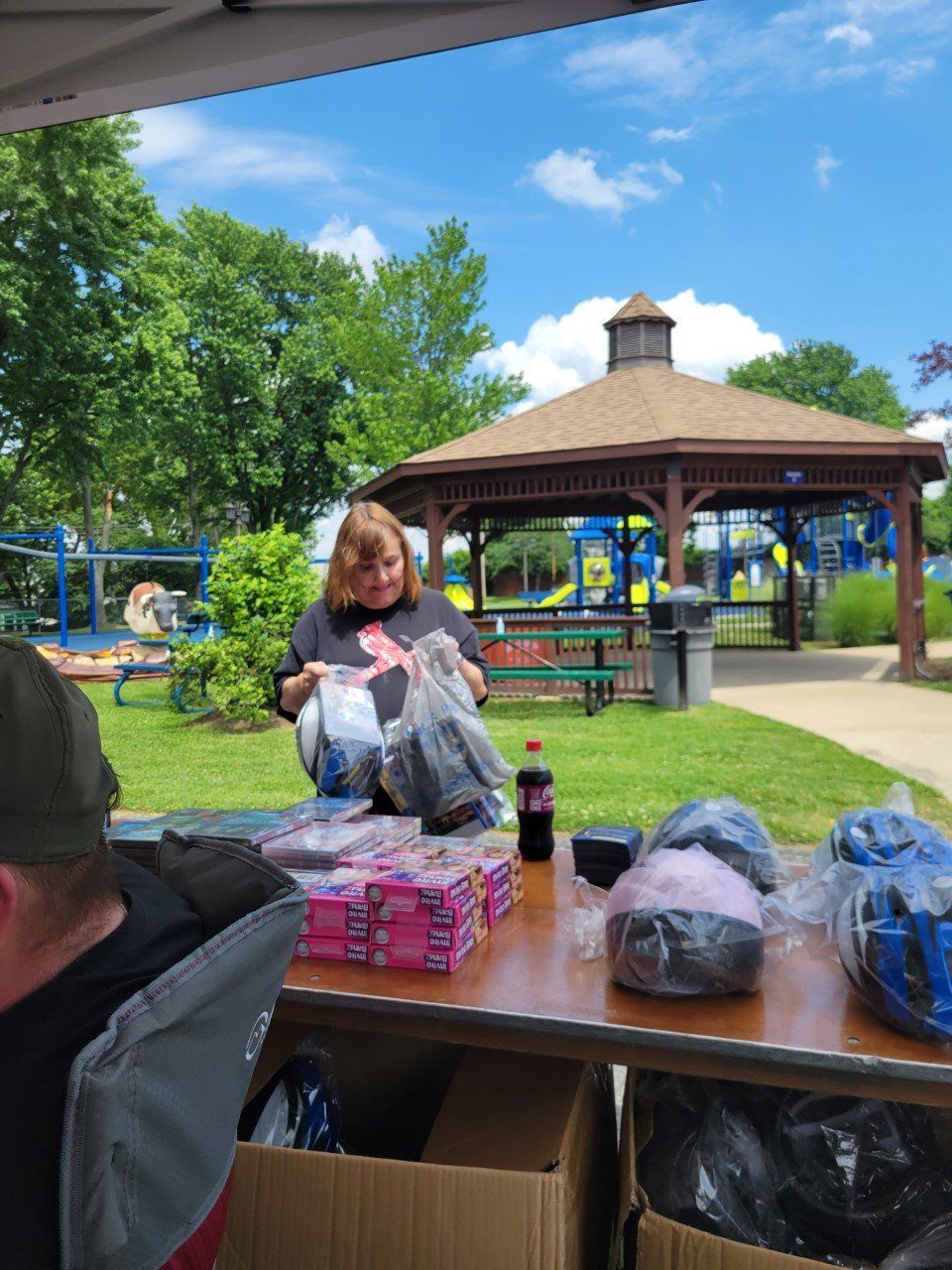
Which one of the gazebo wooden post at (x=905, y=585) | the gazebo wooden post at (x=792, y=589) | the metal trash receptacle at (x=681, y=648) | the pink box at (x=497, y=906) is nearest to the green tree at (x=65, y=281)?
the gazebo wooden post at (x=792, y=589)

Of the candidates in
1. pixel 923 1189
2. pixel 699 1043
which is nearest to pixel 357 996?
pixel 699 1043

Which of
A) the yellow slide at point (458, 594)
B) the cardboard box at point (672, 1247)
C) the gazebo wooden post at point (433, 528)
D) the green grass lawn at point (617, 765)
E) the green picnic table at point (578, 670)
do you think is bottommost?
the green grass lawn at point (617, 765)

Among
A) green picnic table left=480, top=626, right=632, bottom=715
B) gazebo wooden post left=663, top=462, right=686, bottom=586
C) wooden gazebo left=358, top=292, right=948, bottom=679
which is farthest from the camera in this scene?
wooden gazebo left=358, top=292, right=948, bottom=679

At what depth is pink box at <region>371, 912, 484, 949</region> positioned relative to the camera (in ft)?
6.04

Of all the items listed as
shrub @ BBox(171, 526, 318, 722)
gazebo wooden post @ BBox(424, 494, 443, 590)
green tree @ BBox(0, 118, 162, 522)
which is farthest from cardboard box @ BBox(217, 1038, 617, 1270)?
green tree @ BBox(0, 118, 162, 522)

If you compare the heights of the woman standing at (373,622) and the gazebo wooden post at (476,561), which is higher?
the gazebo wooden post at (476,561)

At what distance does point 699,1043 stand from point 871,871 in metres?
0.47

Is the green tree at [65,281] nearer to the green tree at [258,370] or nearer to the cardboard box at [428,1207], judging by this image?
the green tree at [258,370]

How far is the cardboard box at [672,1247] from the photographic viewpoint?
1521mm

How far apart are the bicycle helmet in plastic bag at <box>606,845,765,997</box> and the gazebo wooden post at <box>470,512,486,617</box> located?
15426mm

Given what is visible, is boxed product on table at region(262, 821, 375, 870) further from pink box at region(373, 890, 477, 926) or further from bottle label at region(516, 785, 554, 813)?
bottle label at region(516, 785, 554, 813)

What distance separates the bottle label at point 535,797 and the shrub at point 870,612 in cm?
1877

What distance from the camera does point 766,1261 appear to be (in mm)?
1521

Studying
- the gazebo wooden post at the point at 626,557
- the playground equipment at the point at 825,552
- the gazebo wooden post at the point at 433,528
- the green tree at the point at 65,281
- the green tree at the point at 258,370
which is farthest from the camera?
the green tree at the point at 258,370
